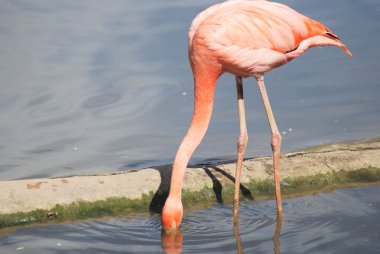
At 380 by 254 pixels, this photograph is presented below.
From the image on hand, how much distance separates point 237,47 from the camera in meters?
6.52

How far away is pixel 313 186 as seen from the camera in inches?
285

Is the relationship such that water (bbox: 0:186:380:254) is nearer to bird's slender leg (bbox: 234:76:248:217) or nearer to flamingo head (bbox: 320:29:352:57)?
bird's slender leg (bbox: 234:76:248:217)

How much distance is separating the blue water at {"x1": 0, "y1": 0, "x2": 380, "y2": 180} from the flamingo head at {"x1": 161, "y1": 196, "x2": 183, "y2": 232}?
1944 millimetres

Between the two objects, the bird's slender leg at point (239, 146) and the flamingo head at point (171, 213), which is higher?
the bird's slender leg at point (239, 146)

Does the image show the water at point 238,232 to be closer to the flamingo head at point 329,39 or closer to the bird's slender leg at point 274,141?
the bird's slender leg at point 274,141

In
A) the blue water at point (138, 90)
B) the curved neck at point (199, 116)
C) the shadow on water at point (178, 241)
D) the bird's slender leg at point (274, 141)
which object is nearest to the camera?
the shadow on water at point (178, 241)

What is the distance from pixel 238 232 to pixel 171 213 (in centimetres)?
53

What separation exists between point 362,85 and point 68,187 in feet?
13.7

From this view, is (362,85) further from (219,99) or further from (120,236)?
(120,236)

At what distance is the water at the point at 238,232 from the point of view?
6141mm

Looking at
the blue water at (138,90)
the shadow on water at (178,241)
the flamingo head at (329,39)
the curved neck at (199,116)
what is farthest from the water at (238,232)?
the blue water at (138,90)

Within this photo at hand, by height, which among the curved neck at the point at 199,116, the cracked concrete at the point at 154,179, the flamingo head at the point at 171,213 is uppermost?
the curved neck at the point at 199,116

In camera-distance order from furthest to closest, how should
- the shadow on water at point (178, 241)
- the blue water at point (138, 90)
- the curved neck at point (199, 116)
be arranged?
the blue water at point (138, 90) → the curved neck at point (199, 116) → the shadow on water at point (178, 241)

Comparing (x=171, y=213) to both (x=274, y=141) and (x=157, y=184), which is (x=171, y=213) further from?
(x=274, y=141)
